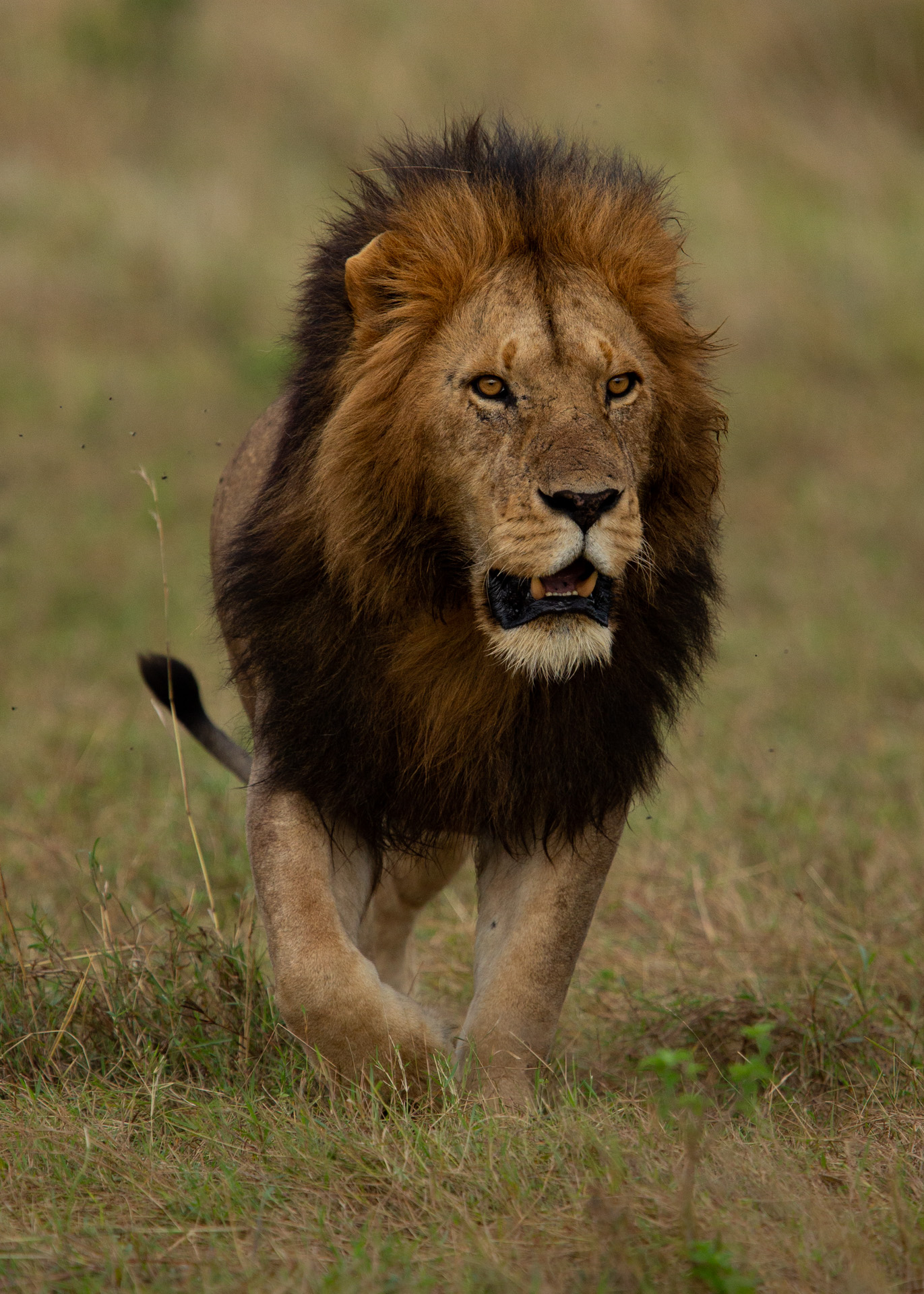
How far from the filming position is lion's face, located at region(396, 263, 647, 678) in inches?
107

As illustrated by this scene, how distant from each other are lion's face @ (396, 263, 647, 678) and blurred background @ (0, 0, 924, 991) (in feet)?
2.45

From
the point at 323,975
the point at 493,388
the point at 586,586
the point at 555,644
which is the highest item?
the point at 493,388

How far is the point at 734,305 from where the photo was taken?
14000 millimetres

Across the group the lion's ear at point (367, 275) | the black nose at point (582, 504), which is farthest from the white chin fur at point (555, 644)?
the lion's ear at point (367, 275)

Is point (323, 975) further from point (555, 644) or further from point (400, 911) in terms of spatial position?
point (400, 911)

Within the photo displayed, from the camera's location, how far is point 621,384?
2930 mm

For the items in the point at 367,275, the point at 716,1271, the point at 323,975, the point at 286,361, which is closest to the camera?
the point at 716,1271

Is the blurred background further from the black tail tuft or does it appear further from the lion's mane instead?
the lion's mane

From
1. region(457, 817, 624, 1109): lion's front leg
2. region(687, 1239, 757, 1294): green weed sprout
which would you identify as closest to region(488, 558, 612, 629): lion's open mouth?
region(457, 817, 624, 1109): lion's front leg

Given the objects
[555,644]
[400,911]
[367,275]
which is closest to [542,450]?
[555,644]

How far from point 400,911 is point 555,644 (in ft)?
4.98

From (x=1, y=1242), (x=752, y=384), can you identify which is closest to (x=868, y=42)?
(x=752, y=384)

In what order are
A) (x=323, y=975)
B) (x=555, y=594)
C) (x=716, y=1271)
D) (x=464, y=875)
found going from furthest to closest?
(x=464, y=875) < (x=323, y=975) < (x=555, y=594) < (x=716, y=1271)

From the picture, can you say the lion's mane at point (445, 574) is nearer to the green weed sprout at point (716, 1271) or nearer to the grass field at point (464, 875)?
the grass field at point (464, 875)
